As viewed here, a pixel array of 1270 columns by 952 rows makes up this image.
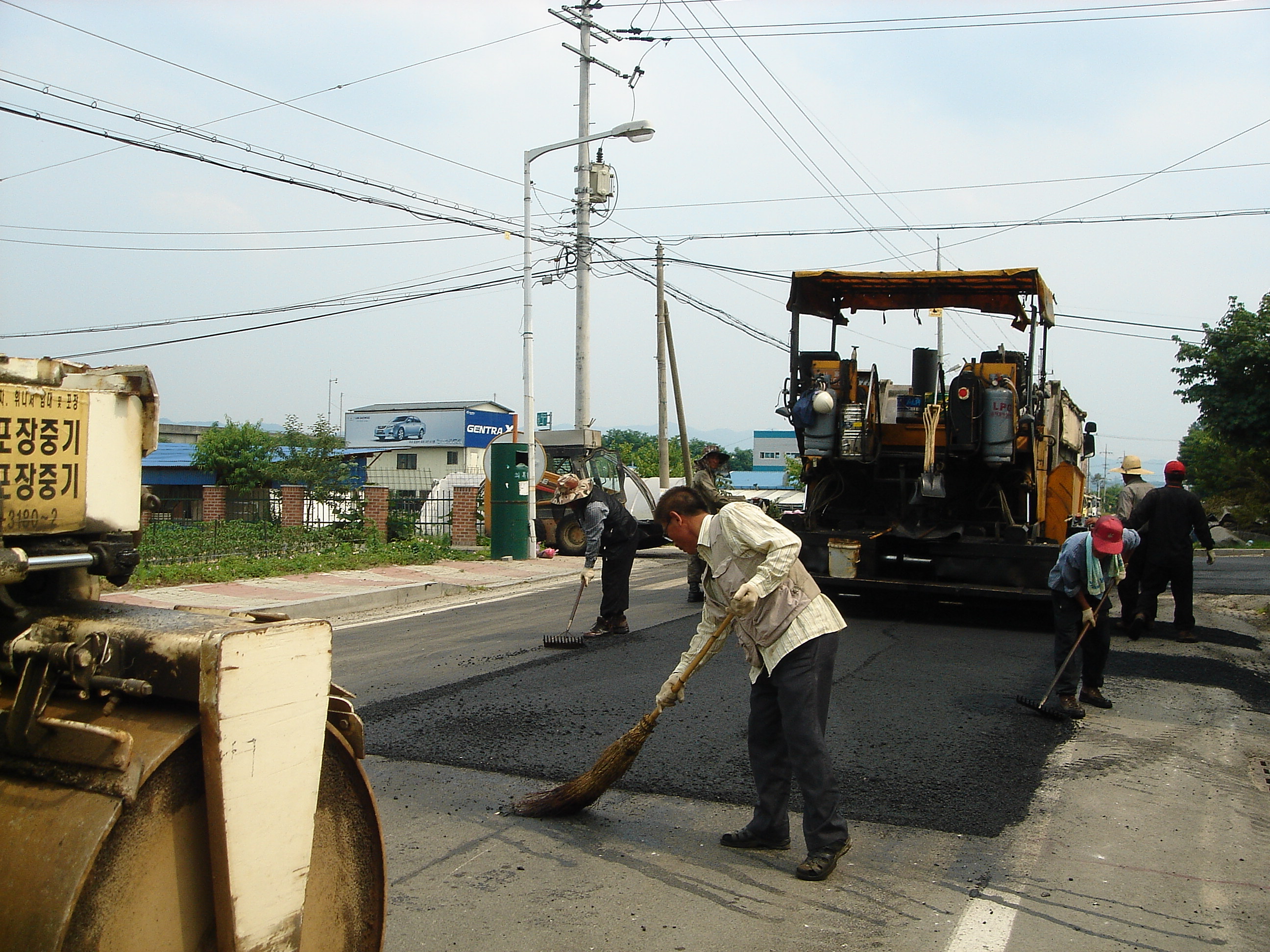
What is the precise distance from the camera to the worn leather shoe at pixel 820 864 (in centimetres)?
399

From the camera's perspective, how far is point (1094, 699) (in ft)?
22.9

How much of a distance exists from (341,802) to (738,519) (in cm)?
208

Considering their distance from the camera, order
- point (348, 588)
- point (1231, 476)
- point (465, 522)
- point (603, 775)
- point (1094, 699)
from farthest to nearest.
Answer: point (1231, 476) → point (465, 522) → point (348, 588) → point (1094, 699) → point (603, 775)

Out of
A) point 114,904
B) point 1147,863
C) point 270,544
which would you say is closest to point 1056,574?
point 1147,863

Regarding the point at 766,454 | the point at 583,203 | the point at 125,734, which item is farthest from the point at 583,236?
the point at 766,454

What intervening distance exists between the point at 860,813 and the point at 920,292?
26.3ft

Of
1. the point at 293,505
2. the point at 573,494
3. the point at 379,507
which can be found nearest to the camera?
the point at 573,494

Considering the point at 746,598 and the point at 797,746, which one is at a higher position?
the point at 746,598

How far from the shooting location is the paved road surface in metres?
3.61

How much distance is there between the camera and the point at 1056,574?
22.5 feet

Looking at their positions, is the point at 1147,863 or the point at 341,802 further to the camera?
the point at 1147,863

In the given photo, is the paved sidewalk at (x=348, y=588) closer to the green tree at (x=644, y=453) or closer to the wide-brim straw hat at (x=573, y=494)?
the wide-brim straw hat at (x=573, y=494)

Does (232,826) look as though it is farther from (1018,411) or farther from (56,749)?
(1018,411)

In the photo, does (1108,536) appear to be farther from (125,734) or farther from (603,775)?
(125,734)
